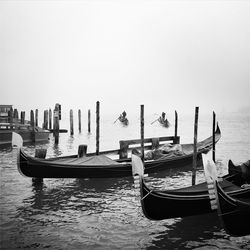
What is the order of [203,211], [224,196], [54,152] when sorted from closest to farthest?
[224,196] → [203,211] → [54,152]

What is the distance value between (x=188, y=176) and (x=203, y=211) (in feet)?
17.1

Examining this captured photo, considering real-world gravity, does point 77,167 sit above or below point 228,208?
below

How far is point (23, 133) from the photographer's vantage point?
63.7 ft

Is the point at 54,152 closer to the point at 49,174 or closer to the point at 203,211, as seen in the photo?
the point at 49,174

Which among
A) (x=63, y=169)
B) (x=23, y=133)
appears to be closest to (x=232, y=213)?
(x=63, y=169)

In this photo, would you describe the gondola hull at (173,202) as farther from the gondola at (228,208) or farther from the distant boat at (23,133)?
the distant boat at (23,133)

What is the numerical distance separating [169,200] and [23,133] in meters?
15.8

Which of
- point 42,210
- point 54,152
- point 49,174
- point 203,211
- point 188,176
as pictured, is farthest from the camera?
point 54,152

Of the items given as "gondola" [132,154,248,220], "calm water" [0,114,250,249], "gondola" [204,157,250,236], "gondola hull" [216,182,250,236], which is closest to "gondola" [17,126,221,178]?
"calm water" [0,114,250,249]

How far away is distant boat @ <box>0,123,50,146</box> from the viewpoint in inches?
703

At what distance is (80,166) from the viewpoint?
902 centimetres

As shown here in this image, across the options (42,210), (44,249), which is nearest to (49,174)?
(42,210)

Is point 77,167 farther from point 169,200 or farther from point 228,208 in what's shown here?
point 228,208

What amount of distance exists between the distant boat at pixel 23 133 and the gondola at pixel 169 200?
564 inches
